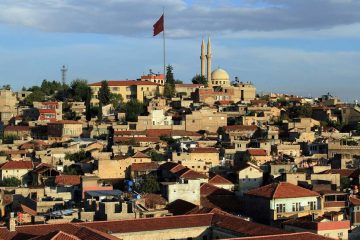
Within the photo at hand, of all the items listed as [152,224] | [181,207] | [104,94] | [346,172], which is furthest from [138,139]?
[152,224]

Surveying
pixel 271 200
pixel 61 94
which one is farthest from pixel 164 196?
pixel 61 94

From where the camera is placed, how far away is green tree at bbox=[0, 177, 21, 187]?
42856mm

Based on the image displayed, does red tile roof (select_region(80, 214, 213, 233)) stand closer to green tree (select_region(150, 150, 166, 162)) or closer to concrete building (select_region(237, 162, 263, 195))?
concrete building (select_region(237, 162, 263, 195))

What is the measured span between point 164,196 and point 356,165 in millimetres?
16273

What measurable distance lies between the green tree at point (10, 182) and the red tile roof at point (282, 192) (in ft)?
50.3

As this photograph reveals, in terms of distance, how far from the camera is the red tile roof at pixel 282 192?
105 ft

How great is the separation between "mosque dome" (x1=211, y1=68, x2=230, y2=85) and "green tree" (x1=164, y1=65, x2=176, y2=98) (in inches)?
209

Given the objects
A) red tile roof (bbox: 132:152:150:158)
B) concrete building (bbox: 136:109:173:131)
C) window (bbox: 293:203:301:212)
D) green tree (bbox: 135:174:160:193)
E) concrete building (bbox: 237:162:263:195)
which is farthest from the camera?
concrete building (bbox: 136:109:173:131)

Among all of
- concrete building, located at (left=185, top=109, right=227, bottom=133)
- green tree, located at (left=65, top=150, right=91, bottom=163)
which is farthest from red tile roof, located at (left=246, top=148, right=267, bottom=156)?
concrete building, located at (left=185, top=109, right=227, bottom=133)

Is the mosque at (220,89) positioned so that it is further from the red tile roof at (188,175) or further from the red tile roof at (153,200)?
the red tile roof at (153,200)

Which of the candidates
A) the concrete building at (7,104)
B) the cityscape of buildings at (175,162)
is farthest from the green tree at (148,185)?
the concrete building at (7,104)

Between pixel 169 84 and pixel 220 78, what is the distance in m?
9.59

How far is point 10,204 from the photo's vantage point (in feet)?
110

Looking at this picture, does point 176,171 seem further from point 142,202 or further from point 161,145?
point 161,145
